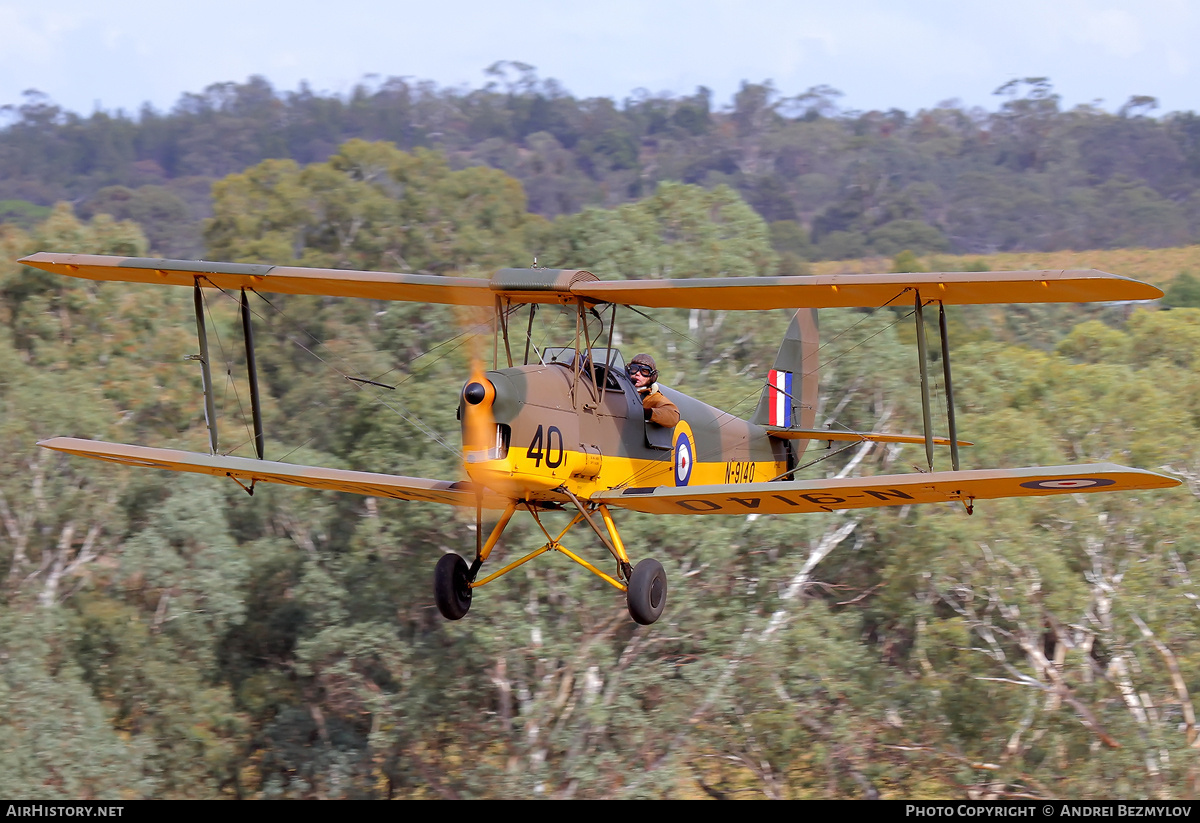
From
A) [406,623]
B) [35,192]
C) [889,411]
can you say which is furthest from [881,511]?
[35,192]

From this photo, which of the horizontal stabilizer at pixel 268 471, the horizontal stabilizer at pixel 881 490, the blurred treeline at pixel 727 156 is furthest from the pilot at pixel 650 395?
the blurred treeline at pixel 727 156

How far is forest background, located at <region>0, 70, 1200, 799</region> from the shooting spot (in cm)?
2058

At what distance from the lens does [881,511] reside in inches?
949

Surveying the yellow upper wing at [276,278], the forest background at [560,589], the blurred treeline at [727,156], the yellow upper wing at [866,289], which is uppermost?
the blurred treeline at [727,156]

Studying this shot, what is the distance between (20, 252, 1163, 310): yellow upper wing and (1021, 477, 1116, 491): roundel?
1.19 meters

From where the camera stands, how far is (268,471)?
31.6 feet

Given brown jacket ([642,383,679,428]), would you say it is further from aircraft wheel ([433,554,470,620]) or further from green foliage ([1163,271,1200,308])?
green foliage ([1163,271,1200,308])

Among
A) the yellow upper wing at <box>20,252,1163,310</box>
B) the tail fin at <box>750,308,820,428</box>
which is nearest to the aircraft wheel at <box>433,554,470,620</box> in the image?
the yellow upper wing at <box>20,252,1163,310</box>

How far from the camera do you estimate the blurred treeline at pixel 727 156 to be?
74.4 m

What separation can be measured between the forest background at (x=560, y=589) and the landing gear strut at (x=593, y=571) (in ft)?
19.9

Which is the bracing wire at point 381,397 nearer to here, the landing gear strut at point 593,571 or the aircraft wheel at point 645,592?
the landing gear strut at point 593,571

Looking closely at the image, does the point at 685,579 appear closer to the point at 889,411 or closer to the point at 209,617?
the point at 889,411

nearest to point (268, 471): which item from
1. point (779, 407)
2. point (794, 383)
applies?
point (779, 407)
